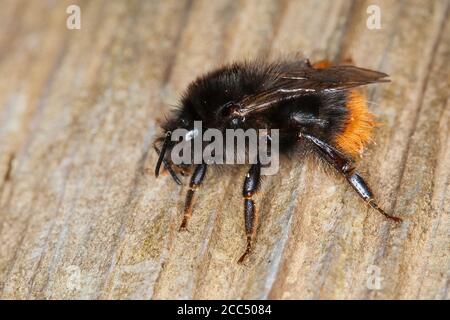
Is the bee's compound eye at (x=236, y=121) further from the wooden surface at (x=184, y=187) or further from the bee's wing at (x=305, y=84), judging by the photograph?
the wooden surface at (x=184, y=187)

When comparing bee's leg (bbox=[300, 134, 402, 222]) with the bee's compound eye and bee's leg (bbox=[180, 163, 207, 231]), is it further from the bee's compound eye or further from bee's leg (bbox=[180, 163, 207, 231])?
bee's leg (bbox=[180, 163, 207, 231])

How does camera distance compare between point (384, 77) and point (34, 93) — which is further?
point (34, 93)

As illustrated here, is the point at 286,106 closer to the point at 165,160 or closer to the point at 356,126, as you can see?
the point at 356,126

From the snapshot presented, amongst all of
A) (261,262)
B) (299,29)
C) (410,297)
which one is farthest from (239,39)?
(410,297)

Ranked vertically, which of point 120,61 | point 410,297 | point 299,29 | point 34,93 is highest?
point 299,29

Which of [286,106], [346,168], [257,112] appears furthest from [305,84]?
[346,168]

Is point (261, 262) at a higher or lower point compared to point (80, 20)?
lower

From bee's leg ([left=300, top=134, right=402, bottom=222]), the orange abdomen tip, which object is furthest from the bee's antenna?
the orange abdomen tip

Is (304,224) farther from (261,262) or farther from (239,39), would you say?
(239,39)
